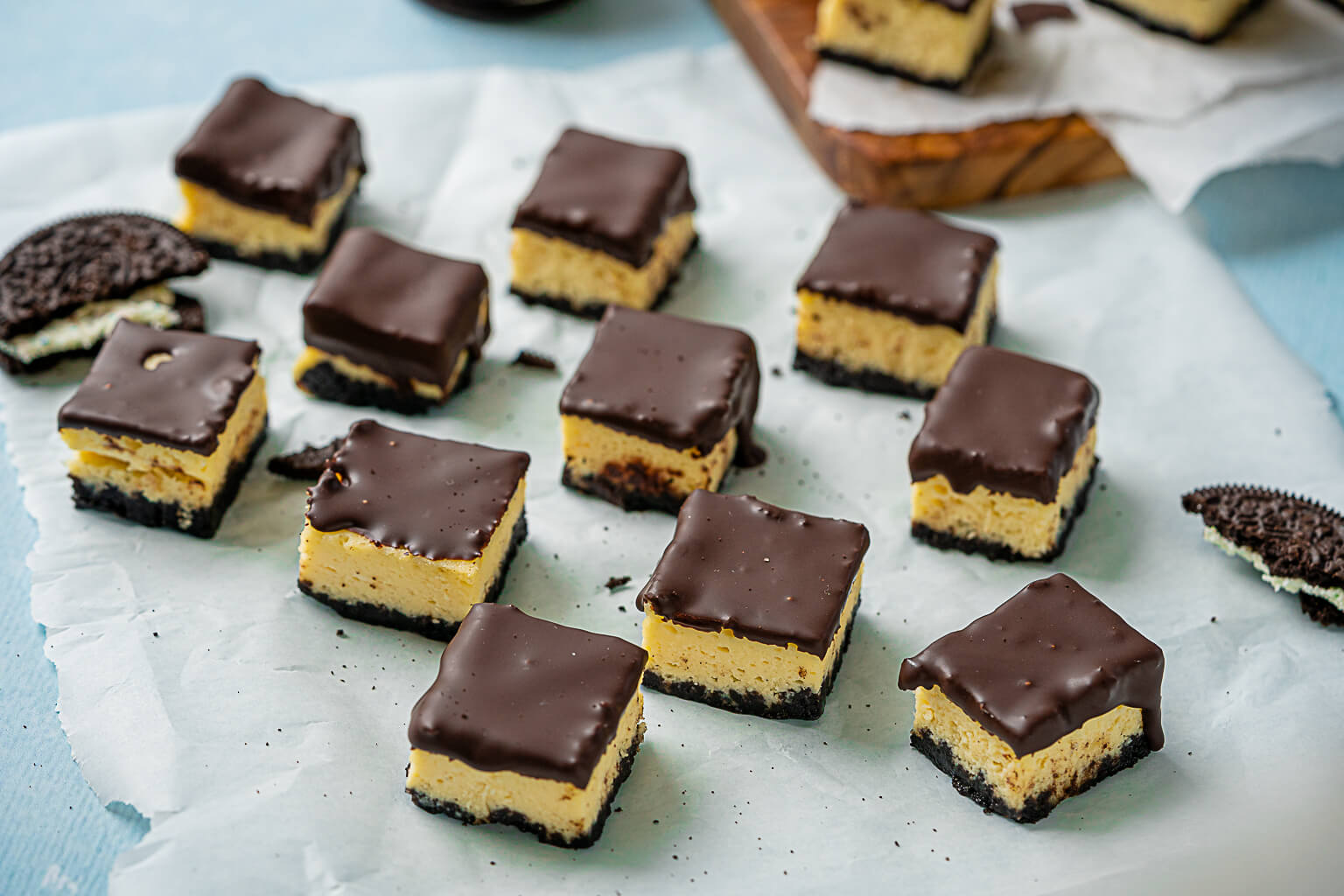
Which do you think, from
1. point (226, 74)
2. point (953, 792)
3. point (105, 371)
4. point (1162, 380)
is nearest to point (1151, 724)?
point (953, 792)

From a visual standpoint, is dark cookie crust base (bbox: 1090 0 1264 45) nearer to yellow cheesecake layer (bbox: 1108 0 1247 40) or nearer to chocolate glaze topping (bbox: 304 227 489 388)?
yellow cheesecake layer (bbox: 1108 0 1247 40)

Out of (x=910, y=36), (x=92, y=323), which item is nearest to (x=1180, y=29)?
(x=910, y=36)

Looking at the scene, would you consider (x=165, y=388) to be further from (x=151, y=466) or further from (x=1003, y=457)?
(x=1003, y=457)

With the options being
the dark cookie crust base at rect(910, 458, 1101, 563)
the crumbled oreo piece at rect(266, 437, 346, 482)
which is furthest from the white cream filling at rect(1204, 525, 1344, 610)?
the crumbled oreo piece at rect(266, 437, 346, 482)

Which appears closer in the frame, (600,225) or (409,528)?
(409,528)

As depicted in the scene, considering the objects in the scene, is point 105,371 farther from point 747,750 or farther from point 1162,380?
point 1162,380

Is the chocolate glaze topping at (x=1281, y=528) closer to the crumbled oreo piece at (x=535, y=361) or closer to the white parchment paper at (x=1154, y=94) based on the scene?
the white parchment paper at (x=1154, y=94)
